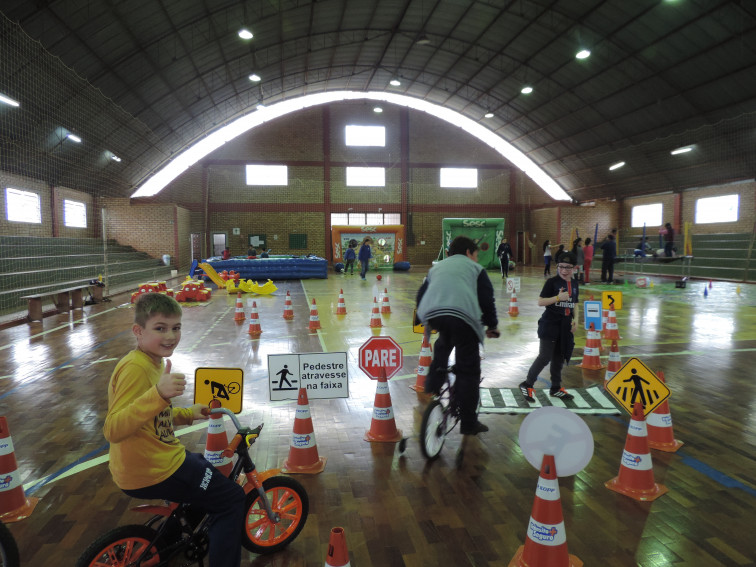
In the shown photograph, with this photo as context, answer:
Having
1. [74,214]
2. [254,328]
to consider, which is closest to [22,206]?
[74,214]

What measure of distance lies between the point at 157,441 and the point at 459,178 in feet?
109

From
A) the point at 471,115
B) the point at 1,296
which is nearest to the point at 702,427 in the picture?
the point at 1,296

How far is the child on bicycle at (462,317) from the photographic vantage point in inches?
146

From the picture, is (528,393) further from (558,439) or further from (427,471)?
(558,439)

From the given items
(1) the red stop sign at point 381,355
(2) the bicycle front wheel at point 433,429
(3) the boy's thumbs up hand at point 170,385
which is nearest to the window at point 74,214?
(1) the red stop sign at point 381,355

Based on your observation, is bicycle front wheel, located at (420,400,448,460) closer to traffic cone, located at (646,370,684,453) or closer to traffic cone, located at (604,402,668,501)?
traffic cone, located at (604,402,668,501)

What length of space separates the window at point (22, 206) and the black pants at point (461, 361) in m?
19.7

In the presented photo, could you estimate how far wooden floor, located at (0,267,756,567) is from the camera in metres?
2.72

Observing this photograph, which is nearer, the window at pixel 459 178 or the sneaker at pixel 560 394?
the sneaker at pixel 560 394

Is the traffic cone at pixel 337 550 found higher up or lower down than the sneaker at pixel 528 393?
higher up

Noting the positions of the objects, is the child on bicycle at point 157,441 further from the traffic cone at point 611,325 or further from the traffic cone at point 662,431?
the traffic cone at point 611,325

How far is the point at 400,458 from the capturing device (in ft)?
12.8

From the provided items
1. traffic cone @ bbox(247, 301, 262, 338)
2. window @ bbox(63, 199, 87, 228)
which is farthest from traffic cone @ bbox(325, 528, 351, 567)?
window @ bbox(63, 199, 87, 228)

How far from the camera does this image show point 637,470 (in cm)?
330
